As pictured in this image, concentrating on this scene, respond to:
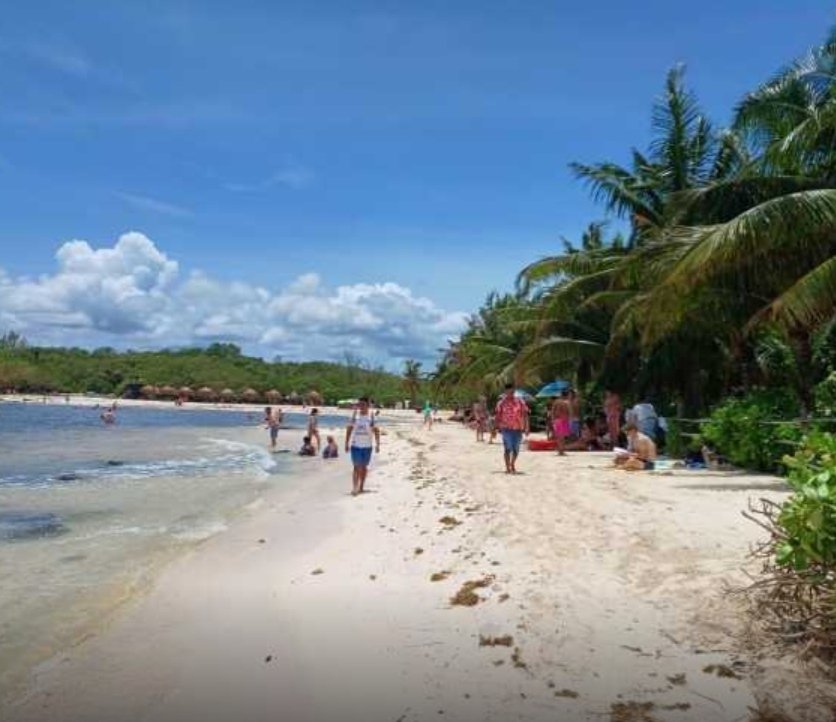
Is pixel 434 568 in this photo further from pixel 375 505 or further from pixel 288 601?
pixel 375 505

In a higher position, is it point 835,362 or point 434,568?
point 835,362

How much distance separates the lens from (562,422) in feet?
59.4

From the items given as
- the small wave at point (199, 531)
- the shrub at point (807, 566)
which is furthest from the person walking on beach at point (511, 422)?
the shrub at point (807, 566)

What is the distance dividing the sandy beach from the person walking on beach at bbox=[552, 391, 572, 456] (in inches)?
318

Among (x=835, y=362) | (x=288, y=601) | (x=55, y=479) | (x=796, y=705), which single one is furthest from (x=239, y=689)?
(x=55, y=479)

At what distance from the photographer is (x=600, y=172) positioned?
63.7ft

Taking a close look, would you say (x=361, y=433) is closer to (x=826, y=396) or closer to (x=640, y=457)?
(x=640, y=457)

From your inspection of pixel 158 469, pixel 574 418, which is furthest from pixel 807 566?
pixel 158 469

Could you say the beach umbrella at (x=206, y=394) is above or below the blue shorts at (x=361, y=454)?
above

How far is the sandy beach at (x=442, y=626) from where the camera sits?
13.8 ft

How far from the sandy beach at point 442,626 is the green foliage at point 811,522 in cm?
61

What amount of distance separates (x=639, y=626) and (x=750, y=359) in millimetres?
13450

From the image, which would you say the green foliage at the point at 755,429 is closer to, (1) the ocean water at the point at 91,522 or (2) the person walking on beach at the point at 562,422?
(2) the person walking on beach at the point at 562,422

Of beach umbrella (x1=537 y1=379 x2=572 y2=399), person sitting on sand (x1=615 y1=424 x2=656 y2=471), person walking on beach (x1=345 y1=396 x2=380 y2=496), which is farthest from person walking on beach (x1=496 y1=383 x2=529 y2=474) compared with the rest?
beach umbrella (x1=537 y1=379 x2=572 y2=399)
